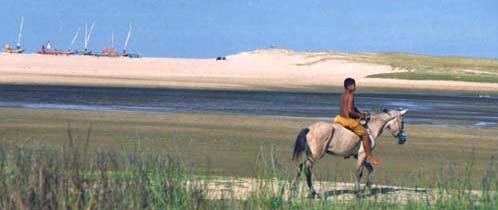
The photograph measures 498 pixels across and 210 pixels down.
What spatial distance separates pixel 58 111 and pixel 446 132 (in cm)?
1064

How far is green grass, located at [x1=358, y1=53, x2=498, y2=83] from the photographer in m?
73.2

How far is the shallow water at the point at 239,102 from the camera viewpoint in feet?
110

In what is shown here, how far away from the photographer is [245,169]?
17.9 meters

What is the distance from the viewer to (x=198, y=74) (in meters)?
69.8

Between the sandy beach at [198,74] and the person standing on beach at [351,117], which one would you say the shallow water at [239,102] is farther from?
the person standing on beach at [351,117]

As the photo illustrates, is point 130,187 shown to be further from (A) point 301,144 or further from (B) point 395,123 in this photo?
(B) point 395,123

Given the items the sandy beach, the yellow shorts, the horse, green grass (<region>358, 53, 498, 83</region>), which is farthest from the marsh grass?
green grass (<region>358, 53, 498, 83</region>)

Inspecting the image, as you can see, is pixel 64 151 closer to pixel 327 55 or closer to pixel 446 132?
pixel 446 132

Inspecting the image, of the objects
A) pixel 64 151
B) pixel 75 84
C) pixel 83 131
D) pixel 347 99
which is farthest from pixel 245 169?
pixel 75 84

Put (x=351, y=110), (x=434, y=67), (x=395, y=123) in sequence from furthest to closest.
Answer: (x=434, y=67) → (x=395, y=123) → (x=351, y=110)

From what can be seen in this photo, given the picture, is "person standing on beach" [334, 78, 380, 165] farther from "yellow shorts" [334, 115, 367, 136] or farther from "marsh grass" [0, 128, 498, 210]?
"marsh grass" [0, 128, 498, 210]

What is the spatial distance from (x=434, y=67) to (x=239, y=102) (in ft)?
166

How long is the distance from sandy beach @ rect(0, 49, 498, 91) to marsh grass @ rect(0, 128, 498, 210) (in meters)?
40.5

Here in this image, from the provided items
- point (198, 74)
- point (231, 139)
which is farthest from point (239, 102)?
point (198, 74)
